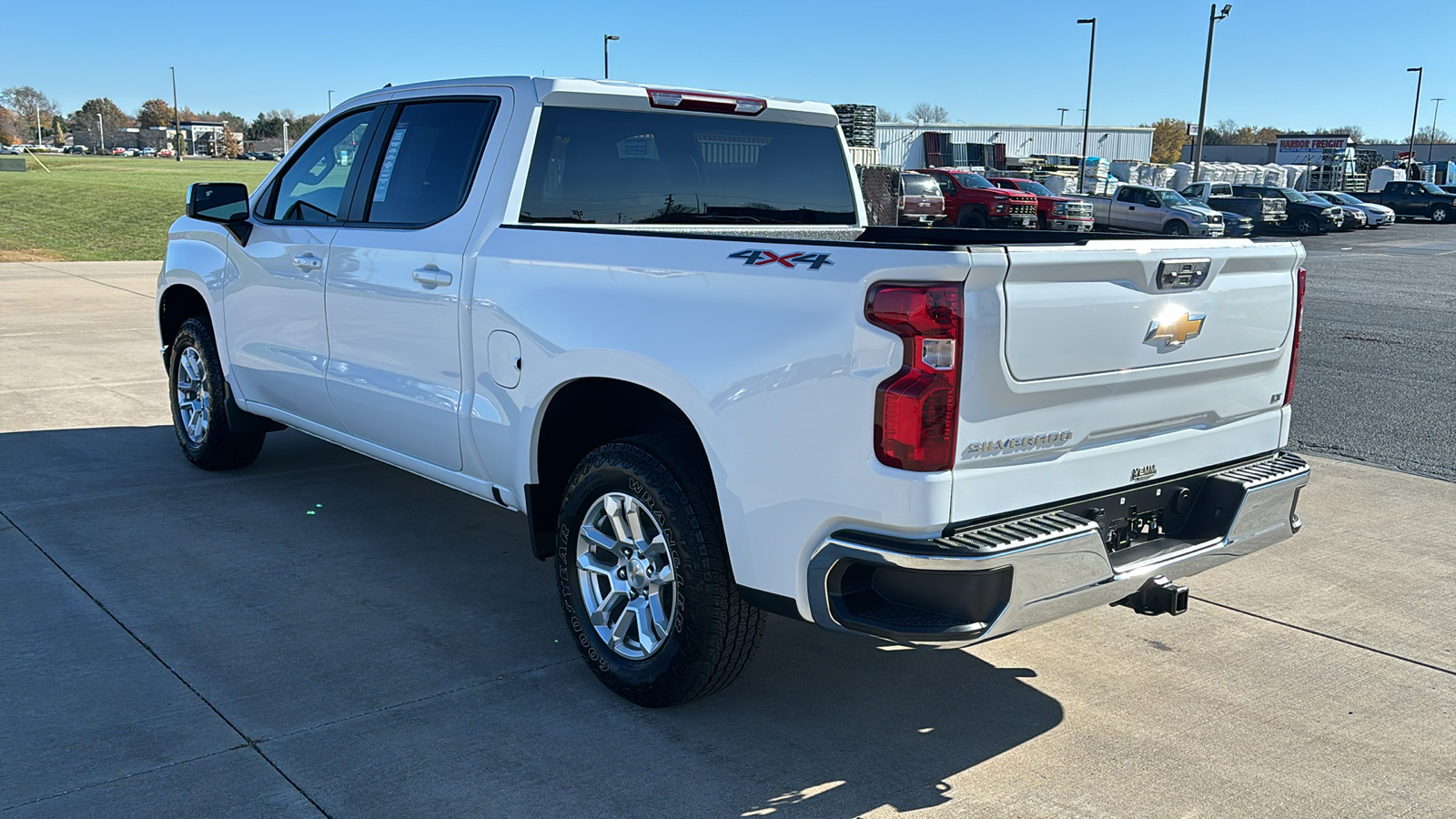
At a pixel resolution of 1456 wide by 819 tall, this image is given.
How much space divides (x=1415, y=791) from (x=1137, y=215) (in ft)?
110

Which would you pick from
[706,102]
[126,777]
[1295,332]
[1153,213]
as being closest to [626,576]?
[126,777]

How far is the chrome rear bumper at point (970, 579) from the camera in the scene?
299cm

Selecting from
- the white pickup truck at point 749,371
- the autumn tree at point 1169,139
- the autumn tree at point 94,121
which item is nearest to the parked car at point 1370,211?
the white pickup truck at point 749,371

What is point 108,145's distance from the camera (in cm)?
16500

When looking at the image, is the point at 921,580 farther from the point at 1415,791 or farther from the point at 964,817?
the point at 1415,791

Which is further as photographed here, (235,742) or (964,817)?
(235,742)

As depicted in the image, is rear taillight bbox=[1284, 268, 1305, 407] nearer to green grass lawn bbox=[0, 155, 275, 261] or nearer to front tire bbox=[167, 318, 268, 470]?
front tire bbox=[167, 318, 268, 470]

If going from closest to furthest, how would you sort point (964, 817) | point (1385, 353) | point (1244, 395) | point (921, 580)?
point (921, 580) → point (964, 817) → point (1244, 395) → point (1385, 353)

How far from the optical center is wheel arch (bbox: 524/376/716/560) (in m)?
4.00

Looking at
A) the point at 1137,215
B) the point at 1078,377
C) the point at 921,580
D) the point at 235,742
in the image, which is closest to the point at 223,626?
the point at 235,742

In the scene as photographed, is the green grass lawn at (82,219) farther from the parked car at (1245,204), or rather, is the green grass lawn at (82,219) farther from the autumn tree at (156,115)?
the autumn tree at (156,115)

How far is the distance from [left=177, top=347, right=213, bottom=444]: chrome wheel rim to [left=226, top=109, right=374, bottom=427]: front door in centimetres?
51

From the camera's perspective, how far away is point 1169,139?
6220 inches

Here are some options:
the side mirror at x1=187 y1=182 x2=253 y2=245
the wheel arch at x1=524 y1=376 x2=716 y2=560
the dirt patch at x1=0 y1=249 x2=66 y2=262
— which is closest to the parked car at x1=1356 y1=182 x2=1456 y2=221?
the dirt patch at x1=0 y1=249 x2=66 y2=262
